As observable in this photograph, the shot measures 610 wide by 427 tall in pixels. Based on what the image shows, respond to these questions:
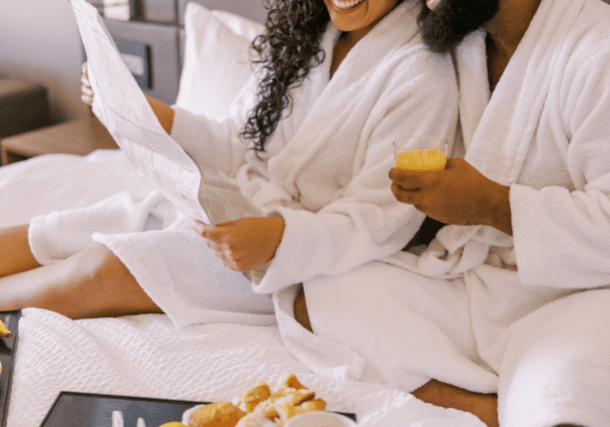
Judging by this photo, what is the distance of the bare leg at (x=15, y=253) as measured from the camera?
4.16 feet

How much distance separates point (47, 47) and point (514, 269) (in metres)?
2.49

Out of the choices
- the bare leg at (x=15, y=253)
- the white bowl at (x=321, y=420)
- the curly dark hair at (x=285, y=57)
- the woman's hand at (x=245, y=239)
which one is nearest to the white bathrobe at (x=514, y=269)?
the woman's hand at (x=245, y=239)

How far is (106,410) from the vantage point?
84 cm

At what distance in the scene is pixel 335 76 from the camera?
1.29 m

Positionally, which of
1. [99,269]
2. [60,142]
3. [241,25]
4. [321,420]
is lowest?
[60,142]

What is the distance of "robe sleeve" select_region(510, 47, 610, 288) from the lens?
0.94 m

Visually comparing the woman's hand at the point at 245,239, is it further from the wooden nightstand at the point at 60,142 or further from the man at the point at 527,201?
the wooden nightstand at the point at 60,142

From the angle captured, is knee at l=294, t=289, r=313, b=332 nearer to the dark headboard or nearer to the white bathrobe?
the white bathrobe

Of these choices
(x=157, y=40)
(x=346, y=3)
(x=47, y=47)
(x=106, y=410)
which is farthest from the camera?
(x=47, y=47)

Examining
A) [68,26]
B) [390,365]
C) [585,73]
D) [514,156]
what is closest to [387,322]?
[390,365]

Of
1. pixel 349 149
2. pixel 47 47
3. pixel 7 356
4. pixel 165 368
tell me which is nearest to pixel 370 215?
pixel 349 149

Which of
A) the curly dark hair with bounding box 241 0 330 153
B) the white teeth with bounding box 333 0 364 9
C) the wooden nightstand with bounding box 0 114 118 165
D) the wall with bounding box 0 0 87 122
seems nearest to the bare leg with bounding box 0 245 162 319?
the curly dark hair with bounding box 241 0 330 153

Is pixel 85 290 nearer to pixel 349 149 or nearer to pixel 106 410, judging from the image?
pixel 106 410

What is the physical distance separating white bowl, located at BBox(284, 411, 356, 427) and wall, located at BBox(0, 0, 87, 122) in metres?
2.34
